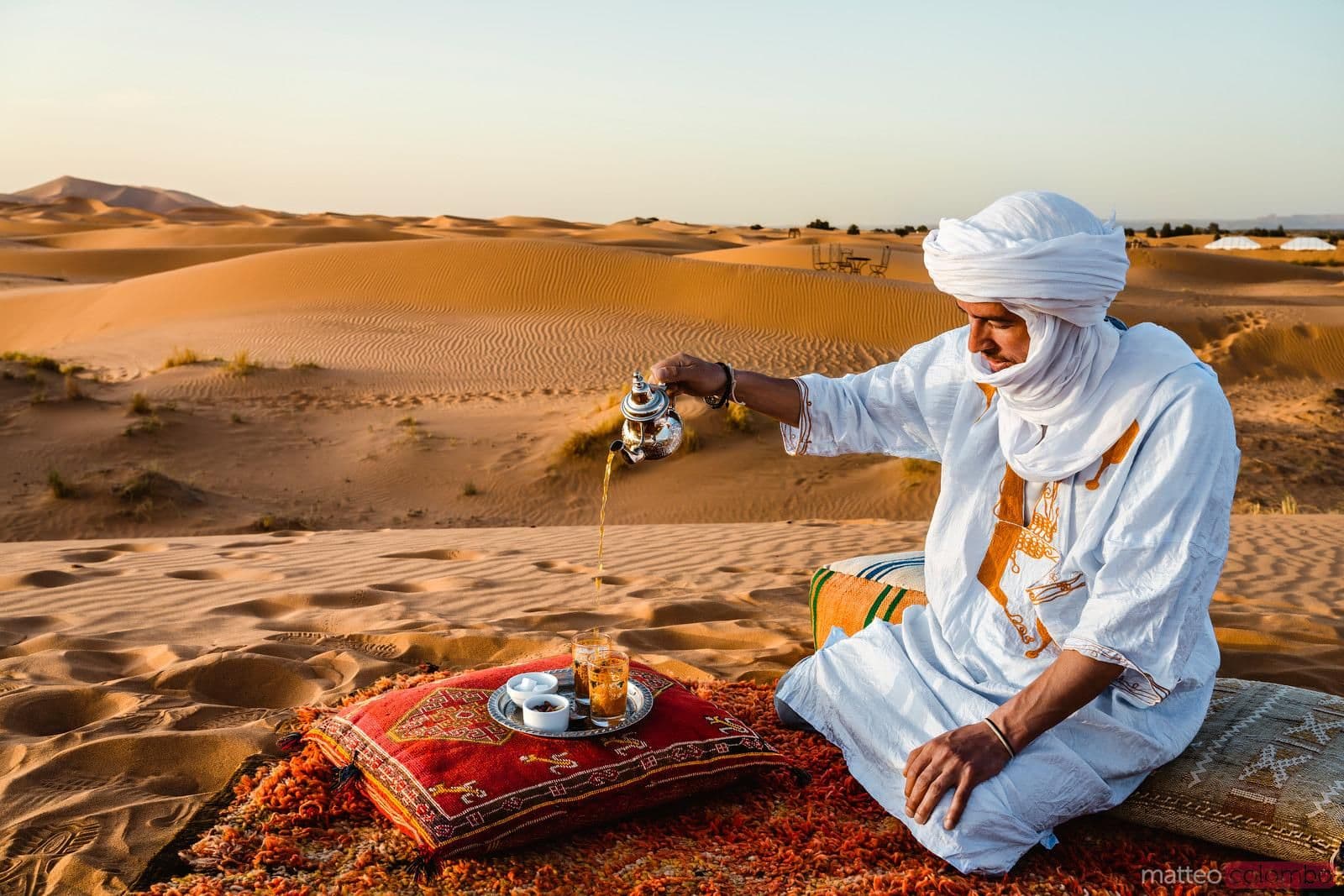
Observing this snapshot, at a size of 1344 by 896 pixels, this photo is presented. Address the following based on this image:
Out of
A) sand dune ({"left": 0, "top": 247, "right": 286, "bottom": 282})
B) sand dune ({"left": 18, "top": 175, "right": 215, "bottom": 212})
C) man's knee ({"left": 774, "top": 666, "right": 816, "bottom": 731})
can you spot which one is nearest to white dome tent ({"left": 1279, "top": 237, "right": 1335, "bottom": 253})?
sand dune ({"left": 0, "top": 247, "right": 286, "bottom": 282})

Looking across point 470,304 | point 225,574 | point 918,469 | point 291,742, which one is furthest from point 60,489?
point 470,304

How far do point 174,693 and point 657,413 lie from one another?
2255mm

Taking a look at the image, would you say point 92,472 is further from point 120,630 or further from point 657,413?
point 657,413

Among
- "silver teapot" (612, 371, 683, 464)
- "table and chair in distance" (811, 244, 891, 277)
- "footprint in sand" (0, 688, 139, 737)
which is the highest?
"silver teapot" (612, 371, 683, 464)

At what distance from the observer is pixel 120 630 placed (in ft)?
16.5

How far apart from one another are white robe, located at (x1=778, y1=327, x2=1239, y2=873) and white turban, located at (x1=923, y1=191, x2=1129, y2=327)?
1.07ft

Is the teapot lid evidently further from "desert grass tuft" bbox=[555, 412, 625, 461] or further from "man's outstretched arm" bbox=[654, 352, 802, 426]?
"desert grass tuft" bbox=[555, 412, 625, 461]

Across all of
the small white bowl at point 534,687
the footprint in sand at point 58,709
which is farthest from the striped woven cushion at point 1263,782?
the footprint in sand at point 58,709

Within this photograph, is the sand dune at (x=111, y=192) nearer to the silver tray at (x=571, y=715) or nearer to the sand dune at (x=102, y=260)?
the sand dune at (x=102, y=260)

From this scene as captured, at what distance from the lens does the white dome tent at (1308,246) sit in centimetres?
5076

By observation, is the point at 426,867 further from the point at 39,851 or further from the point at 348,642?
the point at 348,642

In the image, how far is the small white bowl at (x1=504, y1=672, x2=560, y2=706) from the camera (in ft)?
10.9

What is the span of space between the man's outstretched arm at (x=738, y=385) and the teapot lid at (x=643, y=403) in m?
0.15

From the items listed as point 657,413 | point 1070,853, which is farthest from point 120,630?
point 1070,853
